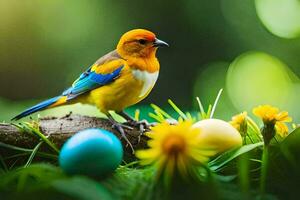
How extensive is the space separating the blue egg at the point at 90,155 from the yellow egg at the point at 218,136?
5.1 inches

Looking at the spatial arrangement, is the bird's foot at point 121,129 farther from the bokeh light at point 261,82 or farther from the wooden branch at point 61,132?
the bokeh light at point 261,82

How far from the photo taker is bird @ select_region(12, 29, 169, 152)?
877mm

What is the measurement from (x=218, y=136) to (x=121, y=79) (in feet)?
0.77

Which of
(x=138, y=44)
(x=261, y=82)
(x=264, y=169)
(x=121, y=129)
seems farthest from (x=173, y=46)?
(x=264, y=169)

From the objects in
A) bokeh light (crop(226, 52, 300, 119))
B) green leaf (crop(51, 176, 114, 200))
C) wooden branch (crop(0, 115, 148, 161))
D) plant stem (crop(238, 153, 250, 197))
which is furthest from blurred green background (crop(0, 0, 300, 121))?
green leaf (crop(51, 176, 114, 200))

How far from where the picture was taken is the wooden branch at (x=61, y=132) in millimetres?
761

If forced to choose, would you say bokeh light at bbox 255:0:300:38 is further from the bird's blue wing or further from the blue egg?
the blue egg

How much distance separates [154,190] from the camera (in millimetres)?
617

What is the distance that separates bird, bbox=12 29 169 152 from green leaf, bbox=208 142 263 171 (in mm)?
201

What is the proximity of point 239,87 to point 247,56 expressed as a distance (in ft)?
0.45

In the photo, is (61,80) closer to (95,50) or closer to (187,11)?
(95,50)

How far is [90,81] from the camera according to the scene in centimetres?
90

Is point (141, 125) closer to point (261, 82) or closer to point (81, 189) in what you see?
point (81, 189)

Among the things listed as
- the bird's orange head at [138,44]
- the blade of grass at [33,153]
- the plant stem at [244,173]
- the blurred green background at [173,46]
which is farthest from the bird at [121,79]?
the blurred green background at [173,46]
